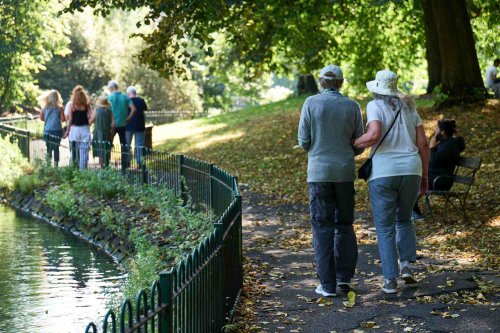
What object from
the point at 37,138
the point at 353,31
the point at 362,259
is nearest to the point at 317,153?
the point at 362,259

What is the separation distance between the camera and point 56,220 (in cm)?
1783

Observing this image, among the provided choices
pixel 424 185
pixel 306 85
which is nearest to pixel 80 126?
pixel 424 185

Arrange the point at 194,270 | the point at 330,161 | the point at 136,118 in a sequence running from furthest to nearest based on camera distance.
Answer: the point at 136,118 → the point at 330,161 → the point at 194,270

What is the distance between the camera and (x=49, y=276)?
42.4 ft

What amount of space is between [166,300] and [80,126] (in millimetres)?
14879

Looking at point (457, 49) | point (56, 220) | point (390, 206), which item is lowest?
point (56, 220)

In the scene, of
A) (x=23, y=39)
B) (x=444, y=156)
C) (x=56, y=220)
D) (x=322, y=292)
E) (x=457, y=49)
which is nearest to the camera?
(x=322, y=292)

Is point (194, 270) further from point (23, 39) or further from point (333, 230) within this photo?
point (23, 39)

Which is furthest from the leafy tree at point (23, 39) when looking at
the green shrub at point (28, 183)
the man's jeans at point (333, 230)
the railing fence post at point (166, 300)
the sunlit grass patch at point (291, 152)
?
the railing fence post at point (166, 300)

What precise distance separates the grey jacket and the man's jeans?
0.11 metres

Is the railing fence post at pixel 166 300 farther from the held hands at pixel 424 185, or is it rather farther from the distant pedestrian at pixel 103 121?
the distant pedestrian at pixel 103 121

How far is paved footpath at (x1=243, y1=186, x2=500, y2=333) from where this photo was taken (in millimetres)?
7766

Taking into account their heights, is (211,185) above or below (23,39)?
below

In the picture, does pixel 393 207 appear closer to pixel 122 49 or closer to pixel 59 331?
pixel 59 331
